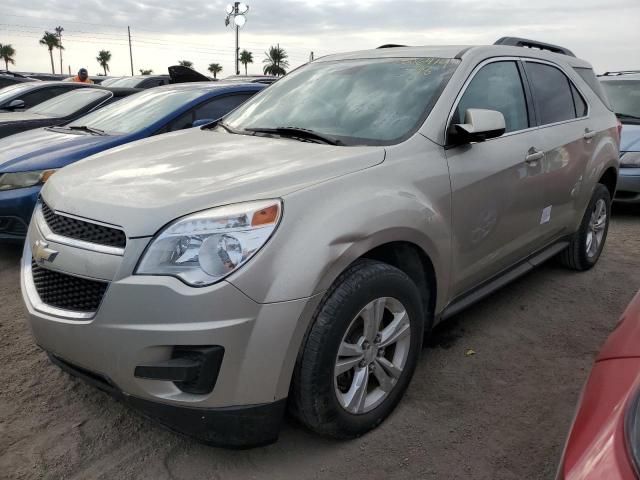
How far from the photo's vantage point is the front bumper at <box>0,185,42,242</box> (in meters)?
4.12

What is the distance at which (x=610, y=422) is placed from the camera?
1.26 meters

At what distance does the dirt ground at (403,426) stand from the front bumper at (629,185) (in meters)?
3.45

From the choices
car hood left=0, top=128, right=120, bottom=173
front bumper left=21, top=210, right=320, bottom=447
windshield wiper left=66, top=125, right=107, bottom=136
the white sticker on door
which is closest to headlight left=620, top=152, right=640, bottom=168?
the white sticker on door

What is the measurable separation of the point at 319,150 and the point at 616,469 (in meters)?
1.74

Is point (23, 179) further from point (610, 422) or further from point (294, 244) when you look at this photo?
point (610, 422)

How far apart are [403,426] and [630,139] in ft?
18.5

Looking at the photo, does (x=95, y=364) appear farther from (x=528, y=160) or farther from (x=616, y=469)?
(x=528, y=160)

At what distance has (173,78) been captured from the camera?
743 cm

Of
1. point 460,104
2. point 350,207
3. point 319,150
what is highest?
point 460,104

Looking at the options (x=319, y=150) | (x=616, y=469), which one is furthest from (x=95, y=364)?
(x=616, y=469)

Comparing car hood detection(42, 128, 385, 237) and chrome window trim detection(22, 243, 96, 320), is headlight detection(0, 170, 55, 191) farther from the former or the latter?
chrome window trim detection(22, 243, 96, 320)

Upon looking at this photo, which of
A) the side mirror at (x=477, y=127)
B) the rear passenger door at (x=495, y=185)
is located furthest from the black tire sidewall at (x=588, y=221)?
the side mirror at (x=477, y=127)

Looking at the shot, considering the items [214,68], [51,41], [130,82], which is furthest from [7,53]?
[130,82]

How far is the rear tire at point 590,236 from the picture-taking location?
4.31m
